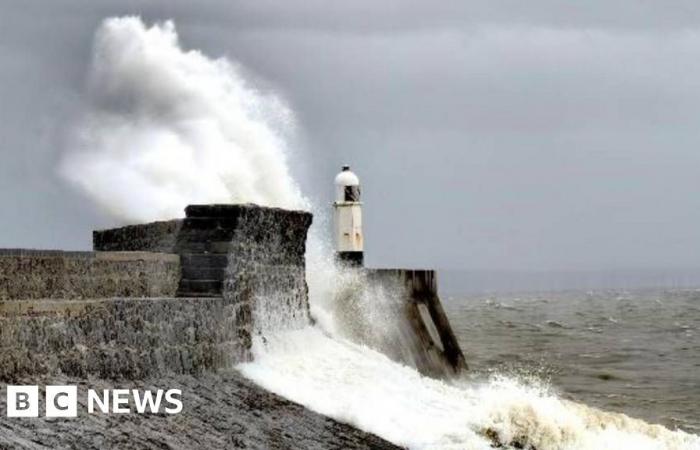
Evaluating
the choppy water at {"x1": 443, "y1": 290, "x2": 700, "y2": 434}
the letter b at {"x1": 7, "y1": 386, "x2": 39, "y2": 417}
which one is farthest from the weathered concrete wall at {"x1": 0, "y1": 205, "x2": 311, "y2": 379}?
the choppy water at {"x1": 443, "y1": 290, "x2": 700, "y2": 434}

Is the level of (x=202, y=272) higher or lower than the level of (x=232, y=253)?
lower

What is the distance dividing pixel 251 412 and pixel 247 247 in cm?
224

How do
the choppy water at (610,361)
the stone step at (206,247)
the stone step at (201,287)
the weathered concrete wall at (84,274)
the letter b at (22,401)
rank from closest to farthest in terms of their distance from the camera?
the letter b at (22,401)
the weathered concrete wall at (84,274)
the stone step at (201,287)
the stone step at (206,247)
the choppy water at (610,361)

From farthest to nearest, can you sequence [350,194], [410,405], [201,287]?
[350,194] < [410,405] < [201,287]

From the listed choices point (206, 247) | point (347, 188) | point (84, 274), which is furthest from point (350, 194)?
point (84, 274)

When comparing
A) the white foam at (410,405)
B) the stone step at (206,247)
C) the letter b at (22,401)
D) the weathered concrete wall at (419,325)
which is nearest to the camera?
the letter b at (22,401)

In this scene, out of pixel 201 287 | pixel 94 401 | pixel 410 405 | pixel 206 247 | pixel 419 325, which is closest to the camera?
pixel 94 401

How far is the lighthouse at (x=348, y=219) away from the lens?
1669cm

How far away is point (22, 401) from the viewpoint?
22.0ft

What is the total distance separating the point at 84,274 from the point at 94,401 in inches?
71.6

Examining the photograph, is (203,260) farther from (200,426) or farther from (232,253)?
(200,426)

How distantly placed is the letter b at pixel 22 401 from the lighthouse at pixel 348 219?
979 centimetres

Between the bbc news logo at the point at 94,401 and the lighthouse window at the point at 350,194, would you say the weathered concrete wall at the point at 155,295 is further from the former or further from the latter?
the lighthouse window at the point at 350,194

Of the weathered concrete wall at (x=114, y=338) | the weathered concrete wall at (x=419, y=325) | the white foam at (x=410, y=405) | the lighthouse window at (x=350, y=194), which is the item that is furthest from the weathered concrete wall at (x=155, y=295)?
the lighthouse window at (x=350, y=194)
